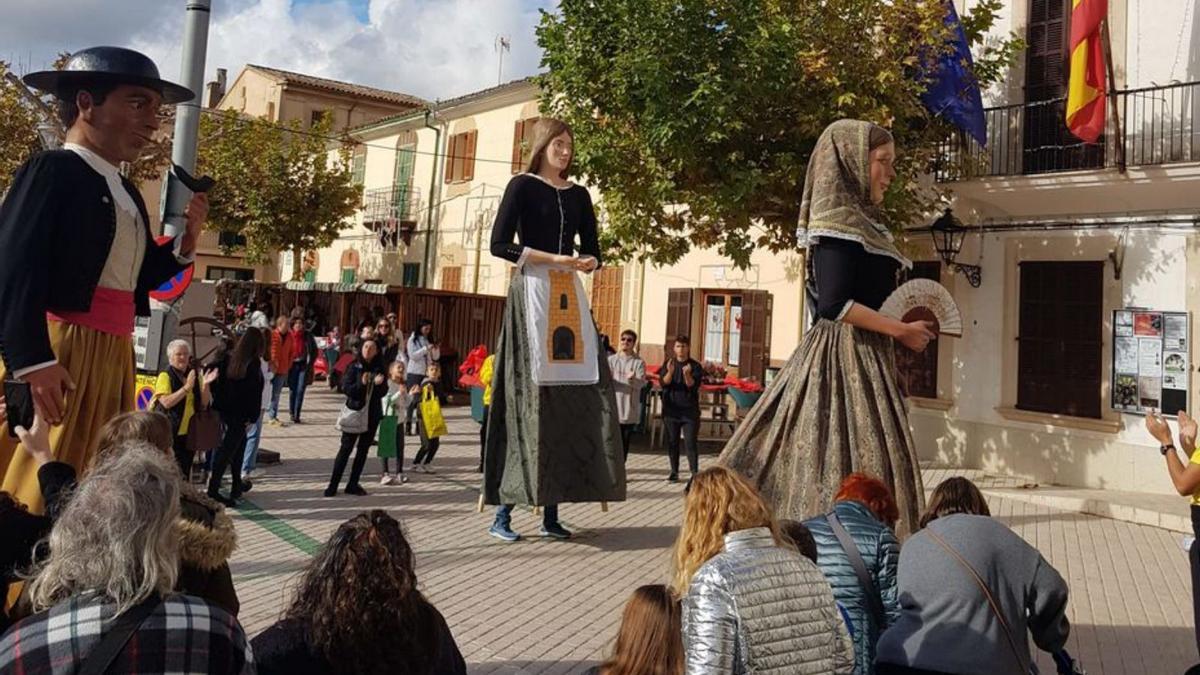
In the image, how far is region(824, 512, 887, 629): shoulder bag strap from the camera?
332 cm

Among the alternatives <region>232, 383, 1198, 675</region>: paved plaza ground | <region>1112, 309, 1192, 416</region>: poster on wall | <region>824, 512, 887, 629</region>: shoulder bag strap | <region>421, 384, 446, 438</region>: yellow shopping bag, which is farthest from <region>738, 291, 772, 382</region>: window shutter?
<region>824, 512, 887, 629</region>: shoulder bag strap

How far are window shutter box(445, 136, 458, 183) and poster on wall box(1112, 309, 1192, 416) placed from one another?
18314 millimetres

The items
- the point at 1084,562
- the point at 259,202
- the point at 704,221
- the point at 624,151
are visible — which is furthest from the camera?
the point at 259,202

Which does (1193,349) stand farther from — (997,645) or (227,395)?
(227,395)

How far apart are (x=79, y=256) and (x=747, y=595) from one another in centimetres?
202

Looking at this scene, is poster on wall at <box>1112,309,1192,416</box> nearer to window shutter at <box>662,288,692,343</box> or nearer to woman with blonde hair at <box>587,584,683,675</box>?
window shutter at <box>662,288,692,343</box>

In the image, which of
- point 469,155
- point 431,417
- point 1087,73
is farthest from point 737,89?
point 469,155

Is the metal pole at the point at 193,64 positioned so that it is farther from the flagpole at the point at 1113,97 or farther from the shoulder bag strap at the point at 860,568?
the flagpole at the point at 1113,97

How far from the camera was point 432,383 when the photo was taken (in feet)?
35.5

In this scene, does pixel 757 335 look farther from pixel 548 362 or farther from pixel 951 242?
pixel 548 362

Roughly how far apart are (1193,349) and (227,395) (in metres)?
10.3

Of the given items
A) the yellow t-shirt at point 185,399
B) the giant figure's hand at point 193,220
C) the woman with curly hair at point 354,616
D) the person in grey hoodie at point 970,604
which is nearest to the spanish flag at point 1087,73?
the person in grey hoodie at point 970,604

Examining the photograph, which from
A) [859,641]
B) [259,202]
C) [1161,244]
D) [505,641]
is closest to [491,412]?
[505,641]

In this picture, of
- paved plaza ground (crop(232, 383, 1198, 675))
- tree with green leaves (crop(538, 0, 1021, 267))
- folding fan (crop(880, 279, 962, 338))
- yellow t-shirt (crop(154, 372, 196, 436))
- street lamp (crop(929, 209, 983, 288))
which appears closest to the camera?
folding fan (crop(880, 279, 962, 338))
